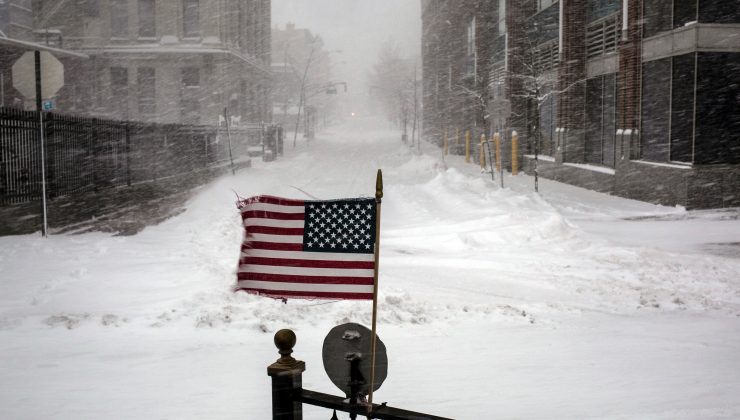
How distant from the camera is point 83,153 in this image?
17.7 meters

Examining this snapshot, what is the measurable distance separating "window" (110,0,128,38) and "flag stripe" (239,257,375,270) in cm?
5018

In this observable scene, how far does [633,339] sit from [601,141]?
699 inches

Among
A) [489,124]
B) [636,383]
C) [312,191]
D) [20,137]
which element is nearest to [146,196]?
[312,191]

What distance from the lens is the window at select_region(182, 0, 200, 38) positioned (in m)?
50.3

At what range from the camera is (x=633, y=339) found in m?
7.75

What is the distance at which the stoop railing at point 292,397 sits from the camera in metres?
3.73

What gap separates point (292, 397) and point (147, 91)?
5076 cm

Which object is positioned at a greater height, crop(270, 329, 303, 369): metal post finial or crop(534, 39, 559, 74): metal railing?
crop(534, 39, 559, 74): metal railing

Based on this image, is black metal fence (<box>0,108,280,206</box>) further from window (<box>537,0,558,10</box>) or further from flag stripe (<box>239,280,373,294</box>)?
window (<box>537,0,558,10</box>)

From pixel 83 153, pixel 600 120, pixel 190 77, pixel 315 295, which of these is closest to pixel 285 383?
pixel 315 295

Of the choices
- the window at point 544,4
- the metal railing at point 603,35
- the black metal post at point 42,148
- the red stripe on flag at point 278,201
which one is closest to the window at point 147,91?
the window at point 544,4

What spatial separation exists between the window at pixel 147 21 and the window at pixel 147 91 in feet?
7.96

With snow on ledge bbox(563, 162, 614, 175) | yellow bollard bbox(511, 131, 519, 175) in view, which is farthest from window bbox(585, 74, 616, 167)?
yellow bollard bbox(511, 131, 519, 175)

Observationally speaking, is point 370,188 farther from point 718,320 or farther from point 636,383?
point 636,383
